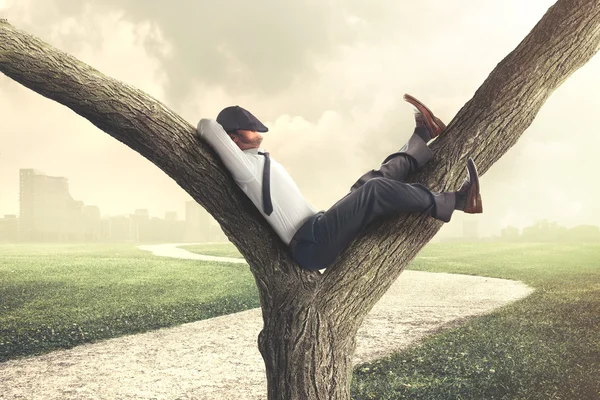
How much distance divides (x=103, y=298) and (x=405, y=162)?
10589 millimetres

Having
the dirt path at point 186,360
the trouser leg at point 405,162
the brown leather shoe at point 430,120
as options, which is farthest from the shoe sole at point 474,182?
the dirt path at point 186,360

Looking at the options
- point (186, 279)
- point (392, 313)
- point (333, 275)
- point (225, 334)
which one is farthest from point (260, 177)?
point (186, 279)

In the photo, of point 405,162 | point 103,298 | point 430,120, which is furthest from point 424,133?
point 103,298

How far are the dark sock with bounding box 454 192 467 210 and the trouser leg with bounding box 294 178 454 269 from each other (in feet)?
0.12

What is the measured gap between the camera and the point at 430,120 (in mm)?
3635

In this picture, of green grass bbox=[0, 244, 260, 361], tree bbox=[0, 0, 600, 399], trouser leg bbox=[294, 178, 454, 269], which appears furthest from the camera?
green grass bbox=[0, 244, 260, 361]

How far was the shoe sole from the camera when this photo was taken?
325cm

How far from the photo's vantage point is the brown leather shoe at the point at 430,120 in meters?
3.62

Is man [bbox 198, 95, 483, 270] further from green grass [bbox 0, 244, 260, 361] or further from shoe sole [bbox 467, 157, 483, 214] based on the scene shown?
green grass [bbox 0, 244, 260, 361]

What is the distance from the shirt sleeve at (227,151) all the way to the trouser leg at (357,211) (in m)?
0.49

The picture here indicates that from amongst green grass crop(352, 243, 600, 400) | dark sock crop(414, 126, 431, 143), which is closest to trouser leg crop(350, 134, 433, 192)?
dark sock crop(414, 126, 431, 143)

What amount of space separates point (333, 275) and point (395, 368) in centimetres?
363

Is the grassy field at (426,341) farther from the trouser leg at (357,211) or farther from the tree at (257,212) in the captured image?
the trouser leg at (357,211)

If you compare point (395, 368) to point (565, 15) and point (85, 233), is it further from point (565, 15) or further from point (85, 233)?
point (85, 233)
